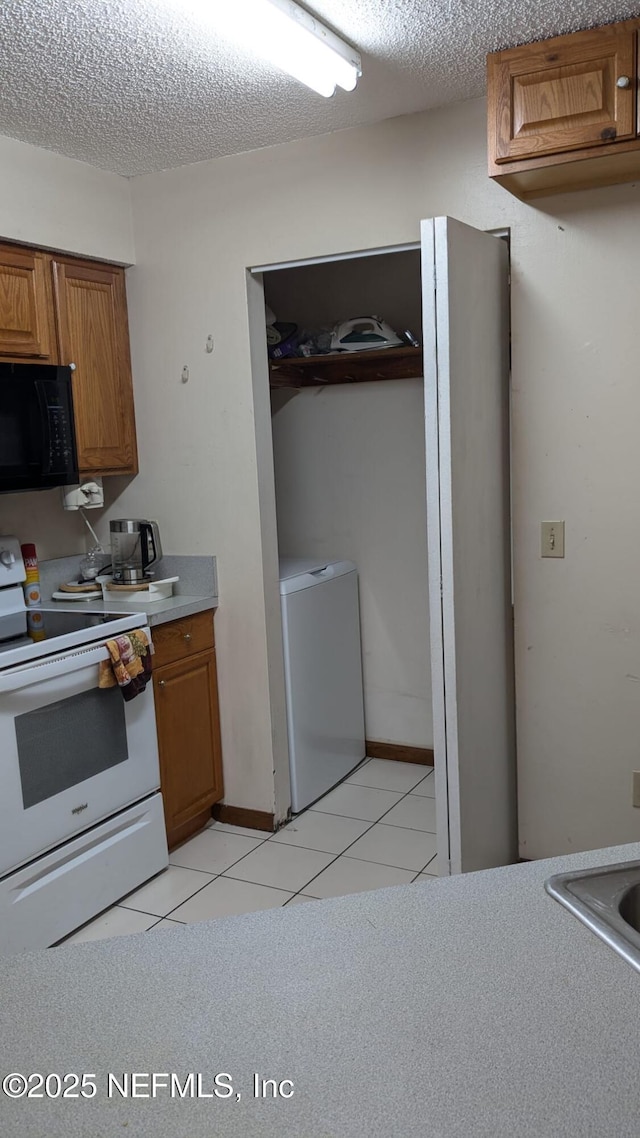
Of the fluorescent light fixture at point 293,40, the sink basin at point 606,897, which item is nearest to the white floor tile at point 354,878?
the sink basin at point 606,897

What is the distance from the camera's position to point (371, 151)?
112 inches

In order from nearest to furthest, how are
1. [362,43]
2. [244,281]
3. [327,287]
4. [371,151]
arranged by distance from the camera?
[362,43] → [371,151] → [244,281] → [327,287]

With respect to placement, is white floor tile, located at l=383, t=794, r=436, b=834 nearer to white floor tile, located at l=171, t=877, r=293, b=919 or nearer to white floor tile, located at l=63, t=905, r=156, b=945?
white floor tile, located at l=171, t=877, r=293, b=919

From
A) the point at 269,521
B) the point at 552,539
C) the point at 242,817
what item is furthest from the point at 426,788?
the point at 552,539

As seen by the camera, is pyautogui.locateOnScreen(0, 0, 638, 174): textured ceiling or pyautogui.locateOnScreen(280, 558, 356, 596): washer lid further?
pyautogui.locateOnScreen(280, 558, 356, 596): washer lid

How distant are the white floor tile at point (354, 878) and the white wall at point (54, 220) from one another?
1.55 m

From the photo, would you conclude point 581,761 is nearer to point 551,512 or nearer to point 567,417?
point 551,512

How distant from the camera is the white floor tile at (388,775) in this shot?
3729 mm

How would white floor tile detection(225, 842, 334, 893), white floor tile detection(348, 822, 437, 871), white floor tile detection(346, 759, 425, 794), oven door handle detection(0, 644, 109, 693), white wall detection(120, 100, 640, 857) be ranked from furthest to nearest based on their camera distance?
white floor tile detection(346, 759, 425, 794)
white floor tile detection(348, 822, 437, 871)
white floor tile detection(225, 842, 334, 893)
white wall detection(120, 100, 640, 857)
oven door handle detection(0, 644, 109, 693)

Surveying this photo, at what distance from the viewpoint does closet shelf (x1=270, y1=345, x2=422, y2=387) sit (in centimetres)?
351

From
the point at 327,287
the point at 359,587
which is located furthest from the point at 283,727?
the point at 327,287

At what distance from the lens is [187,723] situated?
10.5ft

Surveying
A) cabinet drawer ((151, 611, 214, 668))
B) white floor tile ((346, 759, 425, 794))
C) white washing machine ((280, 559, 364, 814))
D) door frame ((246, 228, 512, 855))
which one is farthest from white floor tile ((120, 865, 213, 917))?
white floor tile ((346, 759, 425, 794))

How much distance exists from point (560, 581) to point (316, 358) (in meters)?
1.40
